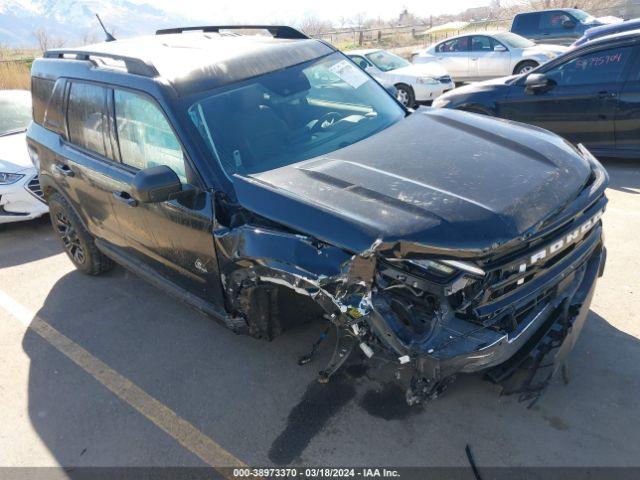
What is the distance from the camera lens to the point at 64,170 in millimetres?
4402

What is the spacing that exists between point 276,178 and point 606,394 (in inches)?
86.8

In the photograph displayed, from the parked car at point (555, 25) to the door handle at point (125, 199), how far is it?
15477 mm

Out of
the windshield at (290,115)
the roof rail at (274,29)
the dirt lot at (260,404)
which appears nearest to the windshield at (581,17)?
the dirt lot at (260,404)

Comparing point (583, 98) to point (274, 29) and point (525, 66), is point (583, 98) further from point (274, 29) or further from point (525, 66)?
point (525, 66)

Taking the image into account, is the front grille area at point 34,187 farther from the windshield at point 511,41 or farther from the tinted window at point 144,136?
the windshield at point 511,41

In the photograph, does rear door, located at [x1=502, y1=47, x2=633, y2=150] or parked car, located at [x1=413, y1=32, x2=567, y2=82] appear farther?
parked car, located at [x1=413, y1=32, x2=567, y2=82]

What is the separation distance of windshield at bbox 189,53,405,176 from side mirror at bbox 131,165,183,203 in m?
0.31

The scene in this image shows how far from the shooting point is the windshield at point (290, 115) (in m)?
3.17

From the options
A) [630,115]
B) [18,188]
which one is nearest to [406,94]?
[630,115]

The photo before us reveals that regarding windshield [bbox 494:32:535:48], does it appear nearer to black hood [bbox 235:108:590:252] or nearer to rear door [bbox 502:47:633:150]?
rear door [bbox 502:47:633:150]

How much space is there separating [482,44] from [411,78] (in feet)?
8.86

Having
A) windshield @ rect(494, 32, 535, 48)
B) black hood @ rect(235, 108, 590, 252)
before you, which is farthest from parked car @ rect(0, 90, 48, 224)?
windshield @ rect(494, 32, 535, 48)

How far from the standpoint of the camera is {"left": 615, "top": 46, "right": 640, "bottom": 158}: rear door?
596 centimetres

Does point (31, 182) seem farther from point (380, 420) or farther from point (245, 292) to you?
point (380, 420)
